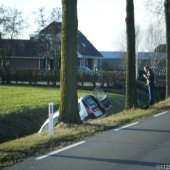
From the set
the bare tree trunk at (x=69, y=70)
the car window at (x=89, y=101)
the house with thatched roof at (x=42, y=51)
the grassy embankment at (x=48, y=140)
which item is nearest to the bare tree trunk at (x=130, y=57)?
the car window at (x=89, y=101)

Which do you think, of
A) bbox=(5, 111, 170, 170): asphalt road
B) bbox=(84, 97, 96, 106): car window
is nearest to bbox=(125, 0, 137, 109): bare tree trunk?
bbox=(84, 97, 96, 106): car window

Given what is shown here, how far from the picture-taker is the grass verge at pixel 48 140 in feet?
33.7

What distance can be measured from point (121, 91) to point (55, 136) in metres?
26.9

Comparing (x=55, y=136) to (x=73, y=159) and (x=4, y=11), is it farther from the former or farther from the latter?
(x=4, y=11)

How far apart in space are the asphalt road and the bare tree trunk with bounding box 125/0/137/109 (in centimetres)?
723

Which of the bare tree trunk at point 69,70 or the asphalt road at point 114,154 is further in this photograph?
the bare tree trunk at point 69,70

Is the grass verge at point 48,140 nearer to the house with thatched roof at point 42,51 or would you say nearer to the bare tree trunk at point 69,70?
the bare tree trunk at point 69,70

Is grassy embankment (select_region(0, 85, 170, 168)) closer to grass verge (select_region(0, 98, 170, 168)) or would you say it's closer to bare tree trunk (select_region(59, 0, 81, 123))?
grass verge (select_region(0, 98, 170, 168))

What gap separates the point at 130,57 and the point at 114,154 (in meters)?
10.9

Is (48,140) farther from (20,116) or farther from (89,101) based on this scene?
(20,116)

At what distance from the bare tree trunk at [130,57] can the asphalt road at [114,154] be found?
7.23 meters

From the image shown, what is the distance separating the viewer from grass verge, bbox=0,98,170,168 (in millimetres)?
10260

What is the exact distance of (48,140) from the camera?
11.9 meters

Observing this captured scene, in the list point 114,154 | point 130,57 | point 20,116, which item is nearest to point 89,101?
point 130,57
